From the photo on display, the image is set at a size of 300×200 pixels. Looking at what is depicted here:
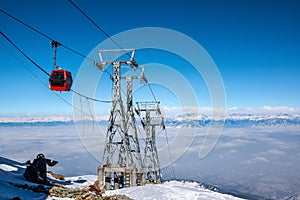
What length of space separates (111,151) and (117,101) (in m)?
3.85

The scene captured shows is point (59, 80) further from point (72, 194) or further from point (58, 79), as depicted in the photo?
point (72, 194)

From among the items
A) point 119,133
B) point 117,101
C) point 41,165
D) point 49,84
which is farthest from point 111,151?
point 49,84

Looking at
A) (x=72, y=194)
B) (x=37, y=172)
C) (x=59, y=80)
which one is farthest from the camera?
(x=37, y=172)

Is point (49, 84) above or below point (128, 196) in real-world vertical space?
above

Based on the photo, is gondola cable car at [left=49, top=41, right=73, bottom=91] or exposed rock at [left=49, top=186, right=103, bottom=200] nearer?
exposed rock at [left=49, top=186, right=103, bottom=200]

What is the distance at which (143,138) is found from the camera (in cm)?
3106

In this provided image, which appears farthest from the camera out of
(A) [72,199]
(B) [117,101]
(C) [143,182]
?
(C) [143,182]

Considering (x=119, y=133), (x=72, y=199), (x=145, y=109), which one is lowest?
(x=72, y=199)

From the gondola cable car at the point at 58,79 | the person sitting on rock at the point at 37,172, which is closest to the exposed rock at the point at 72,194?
the person sitting on rock at the point at 37,172

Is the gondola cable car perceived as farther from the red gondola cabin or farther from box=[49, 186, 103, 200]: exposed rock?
box=[49, 186, 103, 200]: exposed rock

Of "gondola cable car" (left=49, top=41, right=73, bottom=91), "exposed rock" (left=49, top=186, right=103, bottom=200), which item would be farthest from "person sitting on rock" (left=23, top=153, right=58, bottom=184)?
"gondola cable car" (left=49, top=41, right=73, bottom=91)

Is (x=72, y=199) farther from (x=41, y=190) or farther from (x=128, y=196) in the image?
(x=128, y=196)

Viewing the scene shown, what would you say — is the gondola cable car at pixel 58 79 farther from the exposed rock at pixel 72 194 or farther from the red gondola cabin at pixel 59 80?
the exposed rock at pixel 72 194

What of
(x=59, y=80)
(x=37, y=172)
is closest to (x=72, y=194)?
(x=37, y=172)
